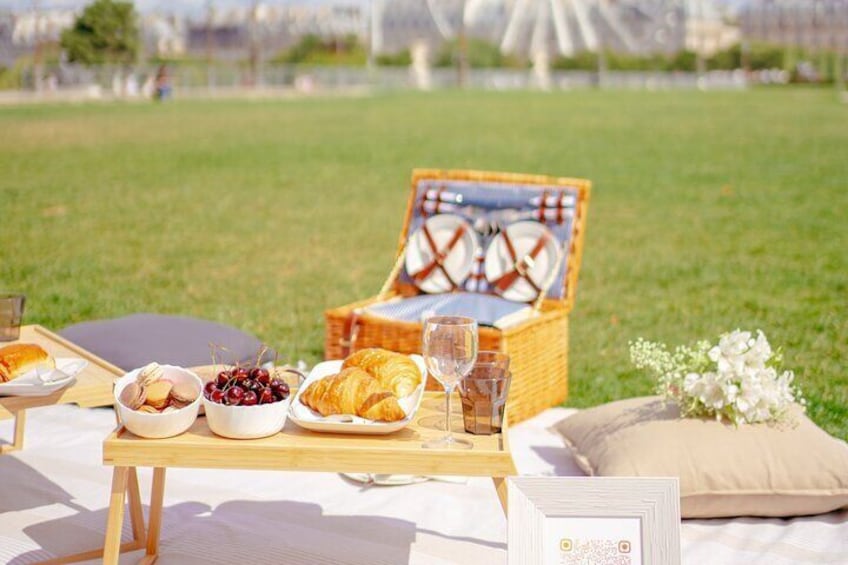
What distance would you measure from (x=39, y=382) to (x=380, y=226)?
8.01 m

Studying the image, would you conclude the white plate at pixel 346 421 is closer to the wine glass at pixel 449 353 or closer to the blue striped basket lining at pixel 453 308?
the wine glass at pixel 449 353

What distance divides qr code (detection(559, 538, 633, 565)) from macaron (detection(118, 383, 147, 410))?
3.61 ft

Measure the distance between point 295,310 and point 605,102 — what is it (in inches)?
1280

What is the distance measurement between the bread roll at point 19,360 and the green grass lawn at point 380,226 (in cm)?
290

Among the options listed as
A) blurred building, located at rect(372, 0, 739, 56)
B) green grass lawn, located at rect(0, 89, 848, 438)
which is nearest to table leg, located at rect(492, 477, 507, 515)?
green grass lawn, located at rect(0, 89, 848, 438)

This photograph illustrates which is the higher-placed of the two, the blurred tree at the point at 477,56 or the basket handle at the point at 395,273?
the blurred tree at the point at 477,56

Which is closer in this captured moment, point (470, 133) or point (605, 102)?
point (470, 133)

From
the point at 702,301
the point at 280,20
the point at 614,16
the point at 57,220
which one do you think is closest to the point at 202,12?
the point at 280,20

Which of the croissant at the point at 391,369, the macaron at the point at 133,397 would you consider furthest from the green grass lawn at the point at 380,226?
the macaron at the point at 133,397

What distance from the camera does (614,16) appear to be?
11750 cm

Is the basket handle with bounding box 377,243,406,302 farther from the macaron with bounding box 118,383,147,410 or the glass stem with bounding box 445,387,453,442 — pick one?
the macaron with bounding box 118,383,147,410

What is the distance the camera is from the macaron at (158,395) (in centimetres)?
286

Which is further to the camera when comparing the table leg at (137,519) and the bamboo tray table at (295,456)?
the table leg at (137,519)

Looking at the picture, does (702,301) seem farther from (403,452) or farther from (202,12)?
(202,12)
